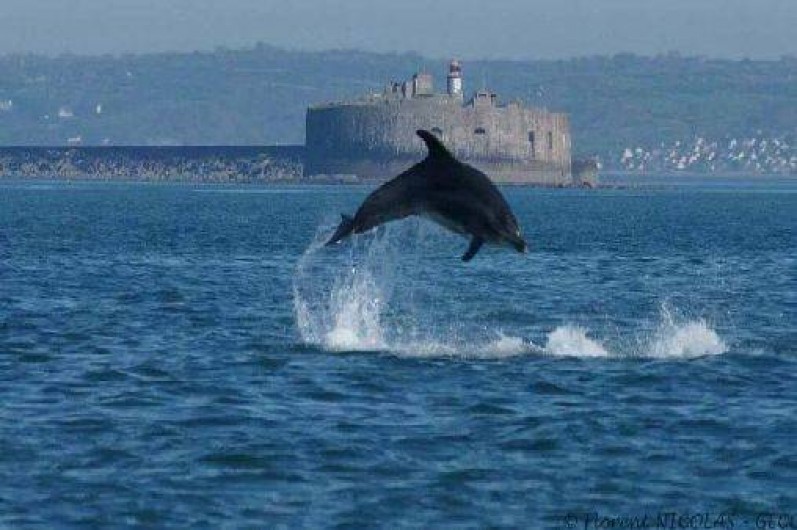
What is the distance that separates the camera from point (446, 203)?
2838cm

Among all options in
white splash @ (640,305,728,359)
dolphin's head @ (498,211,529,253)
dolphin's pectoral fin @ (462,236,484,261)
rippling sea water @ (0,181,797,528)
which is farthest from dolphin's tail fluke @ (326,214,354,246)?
white splash @ (640,305,728,359)

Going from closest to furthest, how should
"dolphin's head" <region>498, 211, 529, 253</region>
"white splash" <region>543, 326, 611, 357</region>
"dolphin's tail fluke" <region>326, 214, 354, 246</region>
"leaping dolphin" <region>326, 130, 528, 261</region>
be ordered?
"dolphin's head" <region>498, 211, 529, 253</region>
"leaping dolphin" <region>326, 130, 528, 261</region>
"dolphin's tail fluke" <region>326, 214, 354, 246</region>
"white splash" <region>543, 326, 611, 357</region>

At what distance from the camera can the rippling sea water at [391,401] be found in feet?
72.7

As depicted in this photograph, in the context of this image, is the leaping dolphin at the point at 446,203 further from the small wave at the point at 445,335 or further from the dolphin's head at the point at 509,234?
the small wave at the point at 445,335

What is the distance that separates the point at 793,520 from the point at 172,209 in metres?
132

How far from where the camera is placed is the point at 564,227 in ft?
371

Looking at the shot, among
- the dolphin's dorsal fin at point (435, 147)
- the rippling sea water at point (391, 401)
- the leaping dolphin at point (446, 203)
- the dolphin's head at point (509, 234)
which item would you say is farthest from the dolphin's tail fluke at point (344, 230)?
the rippling sea water at point (391, 401)

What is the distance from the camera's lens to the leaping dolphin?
28062 mm

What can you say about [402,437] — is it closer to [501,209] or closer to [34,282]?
[501,209]

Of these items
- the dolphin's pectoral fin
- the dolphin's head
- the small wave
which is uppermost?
the dolphin's head

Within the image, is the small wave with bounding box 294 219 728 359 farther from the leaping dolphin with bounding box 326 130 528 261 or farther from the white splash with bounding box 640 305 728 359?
the leaping dolphin with bounding box 326 130 528 261

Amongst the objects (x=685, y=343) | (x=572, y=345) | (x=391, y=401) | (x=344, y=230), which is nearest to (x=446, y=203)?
(x=344, y=230)

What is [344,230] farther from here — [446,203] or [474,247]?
[474,247]

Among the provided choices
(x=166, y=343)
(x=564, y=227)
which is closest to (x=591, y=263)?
(x=166, y=343)
